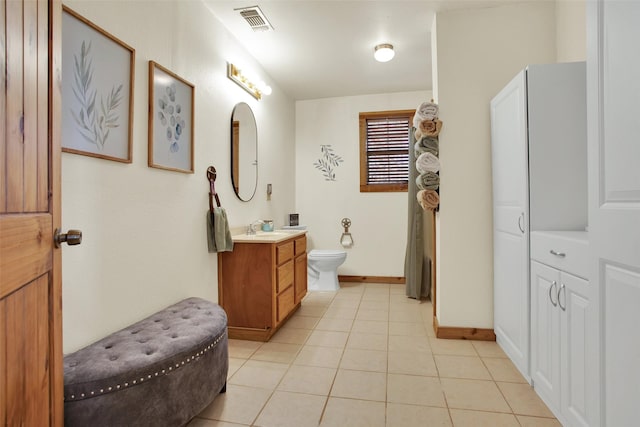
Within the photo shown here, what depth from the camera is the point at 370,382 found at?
1892mm

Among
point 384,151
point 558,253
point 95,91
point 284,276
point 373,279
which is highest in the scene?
point 384,151

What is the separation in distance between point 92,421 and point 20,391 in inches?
23.4

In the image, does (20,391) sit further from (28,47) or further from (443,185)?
(443,185)

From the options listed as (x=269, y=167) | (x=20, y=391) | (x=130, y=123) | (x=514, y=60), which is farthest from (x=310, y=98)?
(x=20, y=391)

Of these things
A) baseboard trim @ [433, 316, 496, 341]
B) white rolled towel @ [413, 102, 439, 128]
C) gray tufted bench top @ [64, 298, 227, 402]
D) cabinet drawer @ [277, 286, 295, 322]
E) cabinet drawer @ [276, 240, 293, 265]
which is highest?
white rolled towel @ [413, 102, 439, 128]

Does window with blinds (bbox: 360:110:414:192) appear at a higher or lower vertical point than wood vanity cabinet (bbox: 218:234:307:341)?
higher

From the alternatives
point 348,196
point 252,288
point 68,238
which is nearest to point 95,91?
point 68,238

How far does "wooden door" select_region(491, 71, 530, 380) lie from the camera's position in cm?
182

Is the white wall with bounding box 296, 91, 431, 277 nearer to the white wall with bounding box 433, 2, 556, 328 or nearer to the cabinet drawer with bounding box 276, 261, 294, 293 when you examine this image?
the cabinet drawer with bounding box 276, 261, 294, 293

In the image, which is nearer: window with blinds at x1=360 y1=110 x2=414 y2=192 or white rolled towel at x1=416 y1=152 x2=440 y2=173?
white rolled towel at x1=416 y1=152 x2=440 y2=173

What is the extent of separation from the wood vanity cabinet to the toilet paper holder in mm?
1913

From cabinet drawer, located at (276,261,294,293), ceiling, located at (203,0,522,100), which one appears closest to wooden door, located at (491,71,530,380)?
ceiling, located at (203,0,522,100)

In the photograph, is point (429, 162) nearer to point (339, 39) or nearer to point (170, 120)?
point (339, 39)

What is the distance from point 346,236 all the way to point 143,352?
3315 mm
